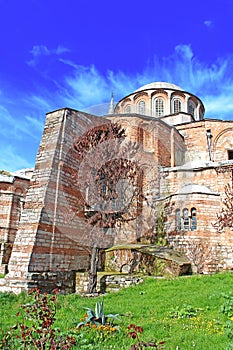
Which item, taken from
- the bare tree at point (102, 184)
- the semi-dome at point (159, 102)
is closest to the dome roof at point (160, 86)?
the semi-dome at point (159, 102)

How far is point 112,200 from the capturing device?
1191cm

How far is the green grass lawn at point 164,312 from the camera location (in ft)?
A: 15.5

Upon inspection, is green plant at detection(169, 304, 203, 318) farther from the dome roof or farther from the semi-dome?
the dome roof

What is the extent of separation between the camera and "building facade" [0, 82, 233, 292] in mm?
10398

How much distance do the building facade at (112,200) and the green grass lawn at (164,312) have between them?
1.91 meters

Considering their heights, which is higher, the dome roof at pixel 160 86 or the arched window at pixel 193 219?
the dome roof at pixel 160 86

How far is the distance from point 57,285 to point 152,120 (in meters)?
12.3

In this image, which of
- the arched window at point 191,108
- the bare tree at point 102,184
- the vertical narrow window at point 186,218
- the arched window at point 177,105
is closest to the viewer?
the bare tree at point 102,184

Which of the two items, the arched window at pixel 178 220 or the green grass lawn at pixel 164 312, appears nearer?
the green grass lawn at pixel 164 312

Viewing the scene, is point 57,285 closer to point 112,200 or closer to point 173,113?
point 112,200

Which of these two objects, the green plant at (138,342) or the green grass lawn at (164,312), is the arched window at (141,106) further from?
the green plant at (138,342)

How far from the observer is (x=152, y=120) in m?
19.5

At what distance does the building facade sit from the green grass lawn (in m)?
1.91

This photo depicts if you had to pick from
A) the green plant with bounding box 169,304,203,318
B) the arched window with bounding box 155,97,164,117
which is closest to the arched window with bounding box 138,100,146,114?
the arched window with bounding box 155,97,164,117
